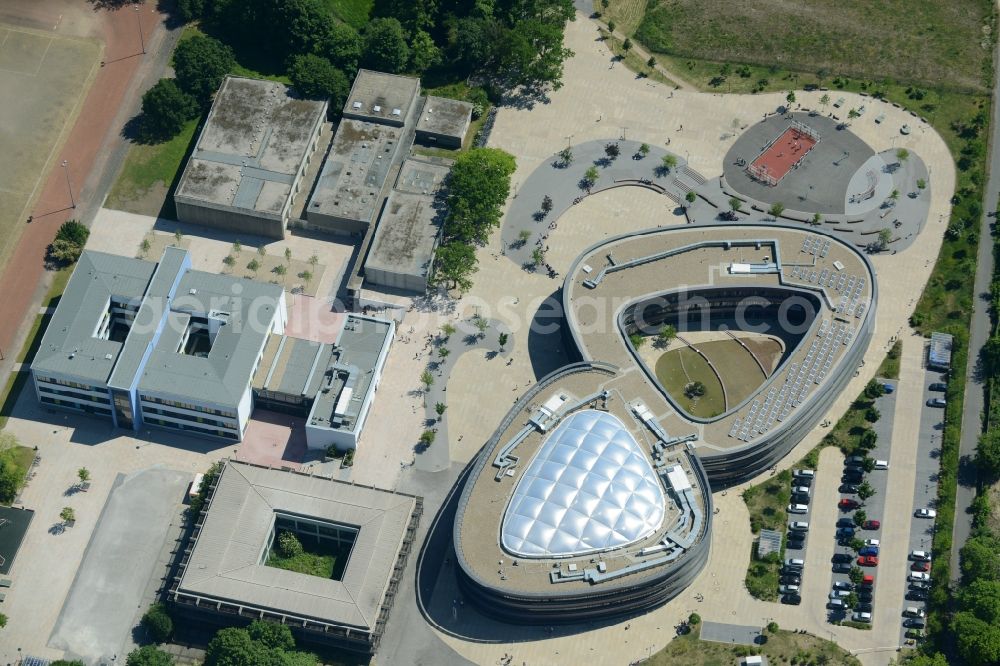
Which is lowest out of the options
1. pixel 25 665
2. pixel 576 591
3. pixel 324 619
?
pixel 25 665

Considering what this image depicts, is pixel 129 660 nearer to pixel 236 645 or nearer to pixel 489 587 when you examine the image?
pixel 236 645

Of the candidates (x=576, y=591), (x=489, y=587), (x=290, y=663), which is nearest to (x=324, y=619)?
(x=290, y=663)

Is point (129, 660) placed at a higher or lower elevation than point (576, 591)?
lower

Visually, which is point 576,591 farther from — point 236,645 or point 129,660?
point 129,660

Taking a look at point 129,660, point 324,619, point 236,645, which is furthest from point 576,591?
point 129,660

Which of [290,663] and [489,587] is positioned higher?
[489,587]
